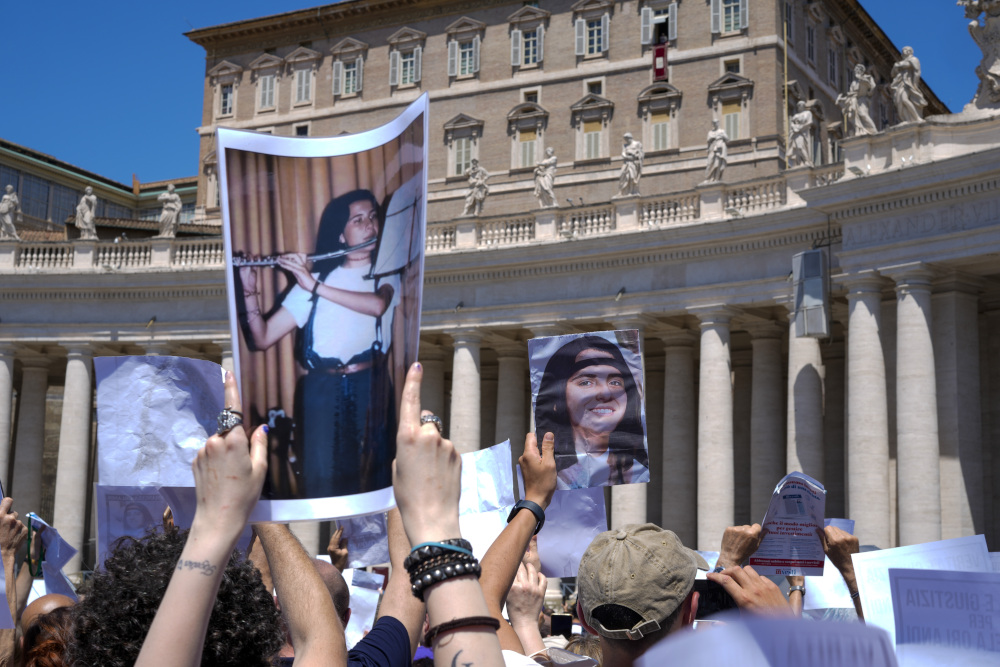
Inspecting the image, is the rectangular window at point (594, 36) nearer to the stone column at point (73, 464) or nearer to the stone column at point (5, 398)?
the stone column at point (73, 464)

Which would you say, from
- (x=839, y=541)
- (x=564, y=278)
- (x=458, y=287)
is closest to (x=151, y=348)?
(x=458, y=287)

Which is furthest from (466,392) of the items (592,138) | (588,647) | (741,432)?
(588,647)

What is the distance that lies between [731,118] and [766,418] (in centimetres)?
2299

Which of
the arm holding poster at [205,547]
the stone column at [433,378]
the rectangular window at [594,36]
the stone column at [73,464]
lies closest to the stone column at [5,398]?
the stone column at [73,464]

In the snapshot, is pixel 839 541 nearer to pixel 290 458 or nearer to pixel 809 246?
pixel 290 458

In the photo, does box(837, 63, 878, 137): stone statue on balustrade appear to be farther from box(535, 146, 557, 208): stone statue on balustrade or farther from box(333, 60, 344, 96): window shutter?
box(333, 60, 344, 96): window shutter

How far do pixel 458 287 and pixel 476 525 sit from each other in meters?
28.6

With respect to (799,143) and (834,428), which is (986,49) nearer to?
(799,143)

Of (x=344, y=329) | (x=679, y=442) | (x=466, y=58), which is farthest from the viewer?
(x=466, y=58)

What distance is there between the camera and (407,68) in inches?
2510

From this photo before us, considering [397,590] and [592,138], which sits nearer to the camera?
[397,590]

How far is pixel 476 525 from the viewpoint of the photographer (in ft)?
39.1

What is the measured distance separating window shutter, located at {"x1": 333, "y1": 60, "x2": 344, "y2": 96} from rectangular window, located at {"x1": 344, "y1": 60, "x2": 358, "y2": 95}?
179mm

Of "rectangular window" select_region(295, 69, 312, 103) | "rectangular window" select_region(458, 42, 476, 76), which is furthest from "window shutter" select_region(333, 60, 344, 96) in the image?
"rectangular window" select_region(458, 42, 476, 76)
